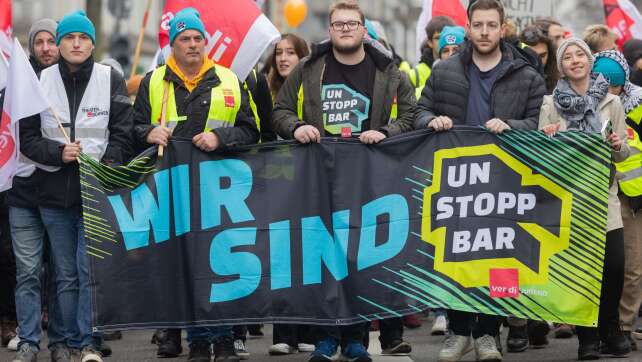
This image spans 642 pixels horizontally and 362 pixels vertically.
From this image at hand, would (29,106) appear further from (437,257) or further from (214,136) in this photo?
(437,257)

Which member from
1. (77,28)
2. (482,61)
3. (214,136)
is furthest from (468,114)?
(77,28)

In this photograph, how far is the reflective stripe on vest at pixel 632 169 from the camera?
34.7 feet

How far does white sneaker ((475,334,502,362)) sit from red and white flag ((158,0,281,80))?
2560 millimetres

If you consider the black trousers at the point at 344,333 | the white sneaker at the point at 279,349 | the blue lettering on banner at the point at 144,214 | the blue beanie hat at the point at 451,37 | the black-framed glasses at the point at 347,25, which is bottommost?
the white sneaker at the point at 279,349

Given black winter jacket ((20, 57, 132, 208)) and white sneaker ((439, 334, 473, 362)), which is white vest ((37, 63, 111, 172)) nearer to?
black winter jacket ((20, 57, 132, 208))

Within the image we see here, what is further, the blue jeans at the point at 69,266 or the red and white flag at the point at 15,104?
the blue jeans at the point at 69,266

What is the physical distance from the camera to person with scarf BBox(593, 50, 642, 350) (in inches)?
416

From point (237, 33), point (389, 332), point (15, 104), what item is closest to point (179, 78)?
point (15, 104)

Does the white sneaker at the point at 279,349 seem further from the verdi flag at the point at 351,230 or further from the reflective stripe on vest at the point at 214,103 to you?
the reflective stripe on vest at the point at 214,103

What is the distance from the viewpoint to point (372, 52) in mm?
9859

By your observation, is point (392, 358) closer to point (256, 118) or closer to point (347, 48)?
point (256, 118)

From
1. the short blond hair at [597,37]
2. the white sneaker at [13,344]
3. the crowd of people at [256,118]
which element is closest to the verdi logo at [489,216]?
the crowd of people at [256,118]

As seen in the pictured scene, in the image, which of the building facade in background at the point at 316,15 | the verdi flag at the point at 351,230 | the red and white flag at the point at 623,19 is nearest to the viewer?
the verdi flag at the point at 351,230

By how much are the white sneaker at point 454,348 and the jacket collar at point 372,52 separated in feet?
5.75
